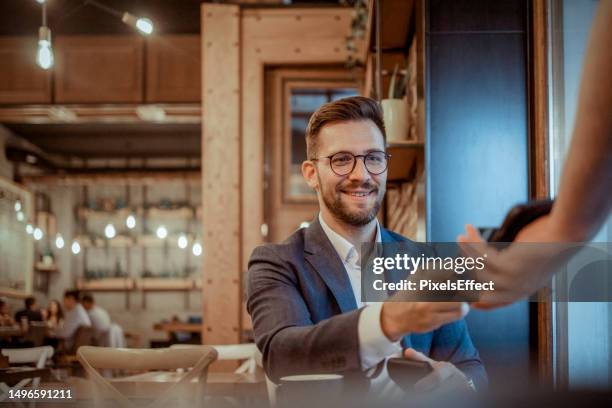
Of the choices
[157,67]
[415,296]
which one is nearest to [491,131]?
[415,296]

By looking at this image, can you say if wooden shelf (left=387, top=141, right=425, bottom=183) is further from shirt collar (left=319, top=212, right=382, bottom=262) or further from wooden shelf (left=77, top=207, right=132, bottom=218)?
wooden shelf (left=77, top=207, right=132, bottom=218)

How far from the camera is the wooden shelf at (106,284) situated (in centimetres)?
1265

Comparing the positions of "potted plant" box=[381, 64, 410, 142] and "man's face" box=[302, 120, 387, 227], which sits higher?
"potted plant" box=[381, 64, 410, 142]

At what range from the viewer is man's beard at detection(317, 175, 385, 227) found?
1692mm

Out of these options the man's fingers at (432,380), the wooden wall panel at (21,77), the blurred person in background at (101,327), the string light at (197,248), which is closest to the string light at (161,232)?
the string light at (197,248)

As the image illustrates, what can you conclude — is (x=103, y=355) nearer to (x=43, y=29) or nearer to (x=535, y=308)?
(x=535, y=308)

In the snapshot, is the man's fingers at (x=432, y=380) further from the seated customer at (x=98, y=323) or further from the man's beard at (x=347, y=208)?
the seated customer at (x=98, y=323)

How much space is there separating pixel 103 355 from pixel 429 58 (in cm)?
139

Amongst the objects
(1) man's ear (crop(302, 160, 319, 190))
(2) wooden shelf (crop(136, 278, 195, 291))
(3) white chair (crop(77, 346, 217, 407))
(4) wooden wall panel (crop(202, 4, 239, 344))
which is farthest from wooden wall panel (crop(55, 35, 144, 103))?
(2) wooden shelf (crop(136, 278, 195, 291))

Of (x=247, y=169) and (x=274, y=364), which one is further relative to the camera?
(x=247, y=169)

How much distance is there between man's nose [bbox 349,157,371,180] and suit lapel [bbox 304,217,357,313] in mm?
145

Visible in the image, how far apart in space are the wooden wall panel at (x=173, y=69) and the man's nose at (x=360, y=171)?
5.32 m

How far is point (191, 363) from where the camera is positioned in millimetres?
2545

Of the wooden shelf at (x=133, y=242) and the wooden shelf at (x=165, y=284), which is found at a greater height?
the wooden shelf at (x=133, y=242)
